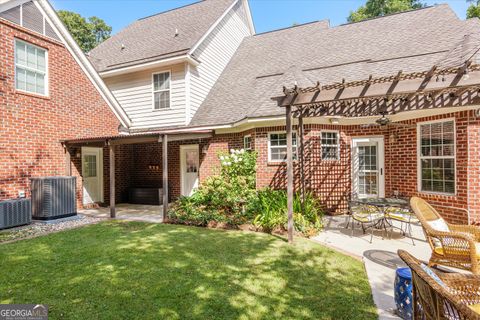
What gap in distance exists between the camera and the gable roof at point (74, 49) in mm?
8913

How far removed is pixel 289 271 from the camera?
4.34 metres

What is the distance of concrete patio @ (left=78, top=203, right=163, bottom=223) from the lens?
28.4 feet

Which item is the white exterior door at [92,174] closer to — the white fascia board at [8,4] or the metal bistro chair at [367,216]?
the white fascia board at [8,4]

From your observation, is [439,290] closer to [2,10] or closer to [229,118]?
[229,118]

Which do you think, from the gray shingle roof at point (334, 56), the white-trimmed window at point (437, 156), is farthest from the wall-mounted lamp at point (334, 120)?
the white-trimmed window at point (437, 156)

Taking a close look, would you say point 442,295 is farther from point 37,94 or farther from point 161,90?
point 161,90

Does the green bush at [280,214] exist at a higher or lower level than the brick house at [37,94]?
lower

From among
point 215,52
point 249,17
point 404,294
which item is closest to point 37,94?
point 215,52

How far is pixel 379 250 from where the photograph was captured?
5.29 metres

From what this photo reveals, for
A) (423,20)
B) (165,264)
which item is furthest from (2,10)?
(423,20)

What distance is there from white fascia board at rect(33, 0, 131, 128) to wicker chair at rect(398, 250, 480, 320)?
1170 centimetres

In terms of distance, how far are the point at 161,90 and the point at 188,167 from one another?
12.0 feet

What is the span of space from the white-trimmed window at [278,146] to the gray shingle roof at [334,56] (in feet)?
3.07

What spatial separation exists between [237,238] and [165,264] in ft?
6.57
